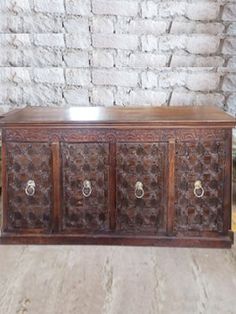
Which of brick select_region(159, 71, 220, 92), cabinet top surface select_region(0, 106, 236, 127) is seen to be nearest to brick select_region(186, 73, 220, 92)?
brick select_region(159, 71, 220, 92)

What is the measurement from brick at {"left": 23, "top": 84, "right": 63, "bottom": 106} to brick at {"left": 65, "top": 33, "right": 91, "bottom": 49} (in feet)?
1.13

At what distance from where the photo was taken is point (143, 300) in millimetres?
1742

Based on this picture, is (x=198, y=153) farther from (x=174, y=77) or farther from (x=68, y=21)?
(x=68, y=21)

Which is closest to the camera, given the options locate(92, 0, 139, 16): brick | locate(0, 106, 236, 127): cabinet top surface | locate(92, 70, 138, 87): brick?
locate(0, 106, 236, 127): cabinet top surface

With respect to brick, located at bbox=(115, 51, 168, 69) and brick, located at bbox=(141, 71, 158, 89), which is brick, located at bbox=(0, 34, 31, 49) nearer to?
brick, located at bbox=(115, 51, 168, 69)

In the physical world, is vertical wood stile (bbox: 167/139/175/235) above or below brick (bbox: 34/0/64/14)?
below

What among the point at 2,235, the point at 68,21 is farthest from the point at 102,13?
the point at 2,235

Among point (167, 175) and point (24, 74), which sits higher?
point (24, 74)

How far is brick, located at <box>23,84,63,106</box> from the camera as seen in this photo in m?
3.11

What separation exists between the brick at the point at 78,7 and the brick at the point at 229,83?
1150 mm

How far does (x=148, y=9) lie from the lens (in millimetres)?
2984

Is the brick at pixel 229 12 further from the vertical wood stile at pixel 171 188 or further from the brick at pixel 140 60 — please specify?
the vertical wood stile at pixel 171 188

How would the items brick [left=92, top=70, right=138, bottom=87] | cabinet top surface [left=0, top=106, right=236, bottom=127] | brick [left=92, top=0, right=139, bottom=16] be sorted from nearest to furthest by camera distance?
cabinet top surface [left=0, top=106, right=236, bottom=127], brick [left=92, top=0, right=139, bottom=16], brick [left=92, top=70, right=138, bottom=87]

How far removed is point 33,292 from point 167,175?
0.93m
